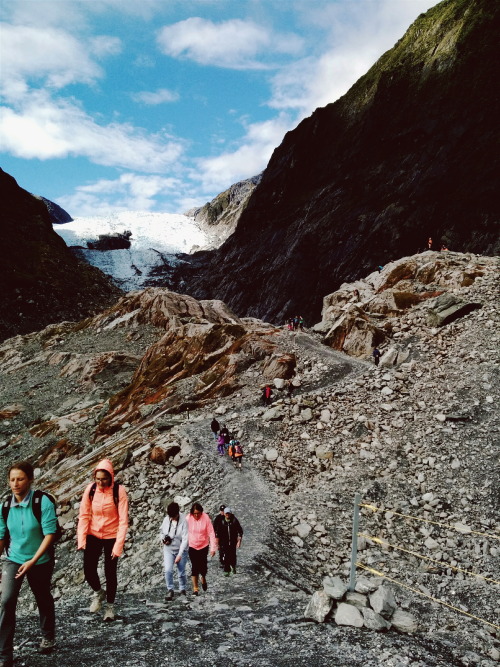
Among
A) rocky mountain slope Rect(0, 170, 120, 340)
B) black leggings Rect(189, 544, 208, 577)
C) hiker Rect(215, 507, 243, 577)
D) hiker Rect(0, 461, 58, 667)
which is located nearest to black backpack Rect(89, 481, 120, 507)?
hiker Rect(0, 461, 58, 667)

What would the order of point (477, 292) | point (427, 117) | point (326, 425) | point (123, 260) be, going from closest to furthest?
1. point (326, 425)
2. point (477, 292)
3. point (427, 117)
4. point (123, 260)

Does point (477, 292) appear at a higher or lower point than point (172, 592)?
higher

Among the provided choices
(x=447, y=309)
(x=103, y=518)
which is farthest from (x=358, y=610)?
(x=447, y=309)

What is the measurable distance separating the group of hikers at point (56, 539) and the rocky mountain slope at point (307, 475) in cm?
66

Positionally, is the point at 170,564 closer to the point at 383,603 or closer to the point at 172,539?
the point at 172,539

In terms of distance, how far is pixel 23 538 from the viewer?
5219mm

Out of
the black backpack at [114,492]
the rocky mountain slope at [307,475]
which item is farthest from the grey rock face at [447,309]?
the black backpack at [114,492]

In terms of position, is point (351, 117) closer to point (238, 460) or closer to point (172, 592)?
point (238, 460)

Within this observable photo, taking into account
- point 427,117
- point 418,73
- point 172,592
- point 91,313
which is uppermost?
point 418,73

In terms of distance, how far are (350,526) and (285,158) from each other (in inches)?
4519

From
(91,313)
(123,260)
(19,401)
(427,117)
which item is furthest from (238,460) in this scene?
(123,260)

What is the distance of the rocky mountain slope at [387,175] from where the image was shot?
72.1 meters

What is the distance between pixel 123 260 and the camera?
190625 mm

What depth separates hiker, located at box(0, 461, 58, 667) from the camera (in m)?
5.10
